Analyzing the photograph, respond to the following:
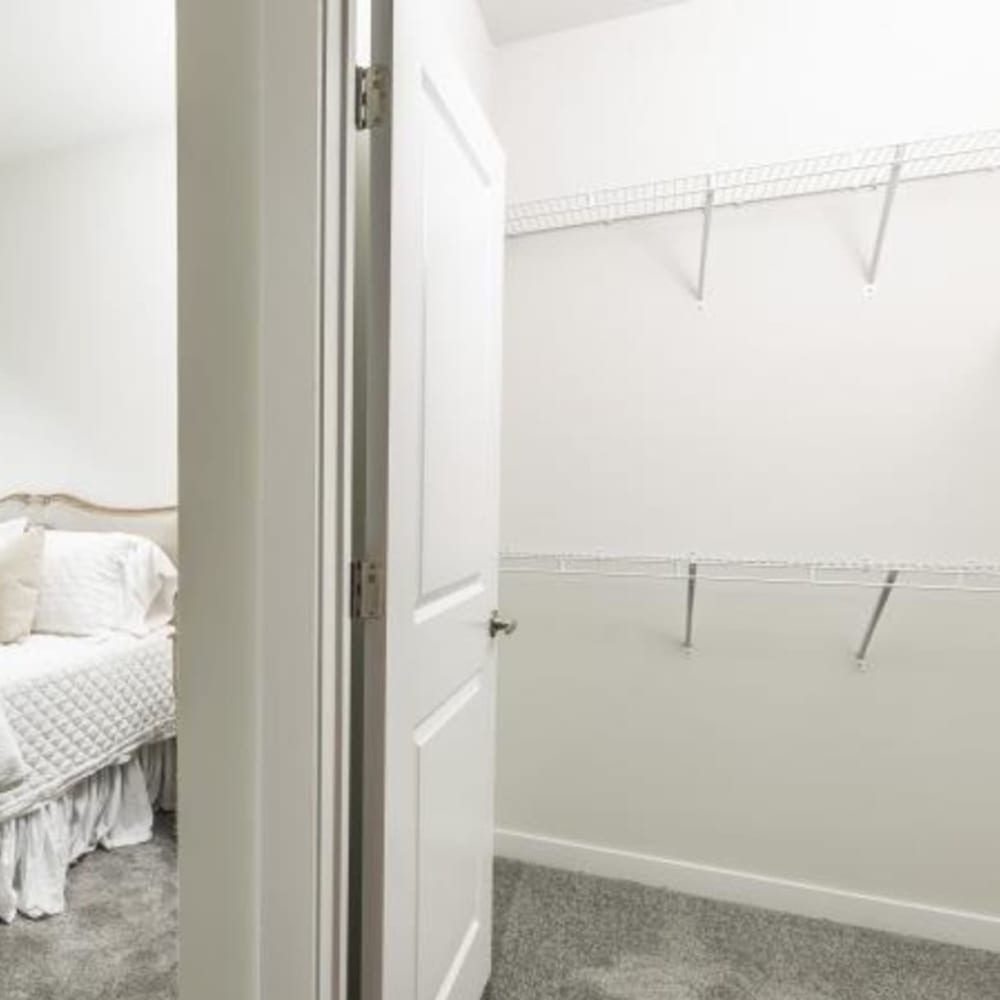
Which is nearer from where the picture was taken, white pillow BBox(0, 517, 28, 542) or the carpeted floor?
the carpeted floor

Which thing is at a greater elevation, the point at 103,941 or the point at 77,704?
the point at 77,704

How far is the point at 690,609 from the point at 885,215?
1.15 m

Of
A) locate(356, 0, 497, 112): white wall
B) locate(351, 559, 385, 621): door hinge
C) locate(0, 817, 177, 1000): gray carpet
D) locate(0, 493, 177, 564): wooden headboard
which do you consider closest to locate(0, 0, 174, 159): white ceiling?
locate(356, 0, 497, 112): white wall

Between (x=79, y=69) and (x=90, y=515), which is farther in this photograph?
(x=90, y=515)

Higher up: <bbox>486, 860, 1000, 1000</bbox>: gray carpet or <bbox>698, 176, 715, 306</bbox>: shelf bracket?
<bbox>698, 176, 715, 306</bbox>: shelf bracket

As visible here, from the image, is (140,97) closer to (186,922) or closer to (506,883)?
(186,922)

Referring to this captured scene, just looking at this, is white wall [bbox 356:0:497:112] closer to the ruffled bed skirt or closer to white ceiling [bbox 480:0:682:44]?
white ceiling [bbox 480:0:682:44]

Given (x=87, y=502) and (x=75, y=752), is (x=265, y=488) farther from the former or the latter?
(x=87, y=502)

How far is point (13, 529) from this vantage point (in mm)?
2643

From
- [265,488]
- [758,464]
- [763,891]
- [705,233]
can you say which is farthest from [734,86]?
[763,891]

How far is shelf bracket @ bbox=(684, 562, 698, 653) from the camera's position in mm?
1891

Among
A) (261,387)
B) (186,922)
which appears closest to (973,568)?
(261,387)

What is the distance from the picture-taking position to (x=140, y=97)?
104 inches

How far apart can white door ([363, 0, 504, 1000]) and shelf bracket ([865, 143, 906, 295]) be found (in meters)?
0.98
